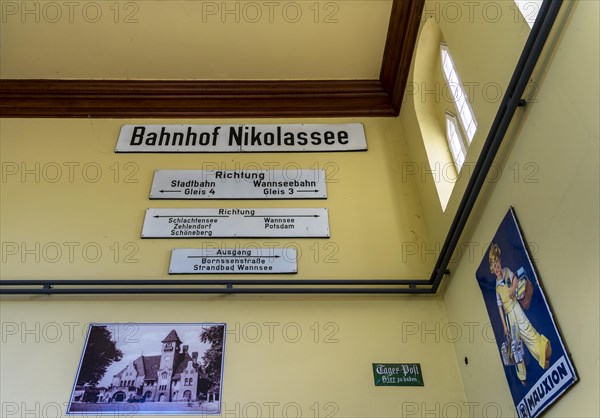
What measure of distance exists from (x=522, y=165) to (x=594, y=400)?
86 centimetres

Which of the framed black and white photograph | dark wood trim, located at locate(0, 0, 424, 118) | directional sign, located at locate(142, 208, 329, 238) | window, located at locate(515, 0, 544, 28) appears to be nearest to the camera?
window, located at locate(515, 0, 544, 28)

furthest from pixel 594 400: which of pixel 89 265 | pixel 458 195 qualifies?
pixel 89 265

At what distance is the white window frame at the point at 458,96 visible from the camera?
2872 millimetres

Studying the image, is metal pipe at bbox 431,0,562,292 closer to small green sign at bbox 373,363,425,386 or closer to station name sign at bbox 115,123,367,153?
small green sign at bbox 373,363,425,386

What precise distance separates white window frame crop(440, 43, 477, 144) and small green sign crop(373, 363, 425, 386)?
121 centimetres

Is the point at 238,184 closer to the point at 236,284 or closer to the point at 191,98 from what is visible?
the point at 236,284

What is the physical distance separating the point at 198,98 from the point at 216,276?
1650mm

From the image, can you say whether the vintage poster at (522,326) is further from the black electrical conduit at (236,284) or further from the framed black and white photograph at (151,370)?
the framed black and white photograph at (151,370)

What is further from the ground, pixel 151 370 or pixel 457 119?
pixel 457 119

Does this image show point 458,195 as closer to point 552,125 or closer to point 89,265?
point 552,125

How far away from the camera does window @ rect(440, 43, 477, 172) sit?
9.61 feet

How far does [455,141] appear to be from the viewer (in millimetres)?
3150

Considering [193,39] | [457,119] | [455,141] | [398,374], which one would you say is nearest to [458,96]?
[457,119]

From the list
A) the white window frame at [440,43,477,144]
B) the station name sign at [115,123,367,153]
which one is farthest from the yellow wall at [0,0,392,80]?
the white window frame at [440,43,477,144]
